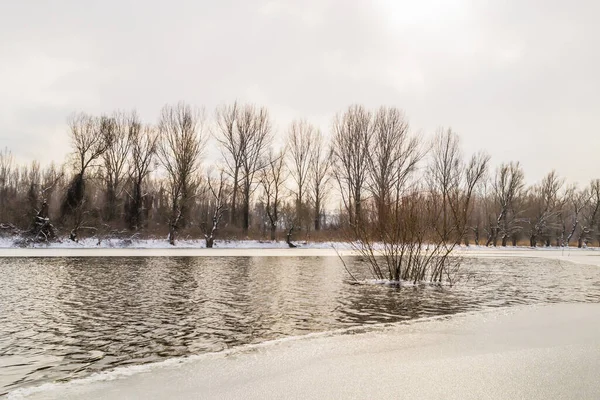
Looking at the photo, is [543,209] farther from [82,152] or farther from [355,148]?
[82,152]

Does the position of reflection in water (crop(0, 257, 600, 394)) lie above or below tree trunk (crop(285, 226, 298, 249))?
below

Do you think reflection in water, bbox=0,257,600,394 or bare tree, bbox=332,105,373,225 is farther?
bare tree, bbox=332,105,373,225

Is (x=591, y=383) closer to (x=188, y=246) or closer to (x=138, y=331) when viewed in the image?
(x=138, y=331)

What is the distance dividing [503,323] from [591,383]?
303 centimetres

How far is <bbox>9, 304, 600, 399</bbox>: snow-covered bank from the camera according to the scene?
354 cm

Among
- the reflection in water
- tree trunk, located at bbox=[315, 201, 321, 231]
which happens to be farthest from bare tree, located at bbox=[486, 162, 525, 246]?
the reflection in water

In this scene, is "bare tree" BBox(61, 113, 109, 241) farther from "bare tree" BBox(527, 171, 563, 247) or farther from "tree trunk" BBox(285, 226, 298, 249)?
"bare tree" BBox(527, 171, 563, 247)

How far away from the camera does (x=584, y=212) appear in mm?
67562

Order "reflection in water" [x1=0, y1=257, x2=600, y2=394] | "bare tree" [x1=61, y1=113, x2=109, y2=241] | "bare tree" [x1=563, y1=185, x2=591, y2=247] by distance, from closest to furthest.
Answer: "reflection in water" [x1=0, y1=257, x2=600, y2=394] → "bare tree" [x1=61, y1=113, x2=109, y2=241] → "bare tree" [x1=563, y1=185, x2=591, y2=247]

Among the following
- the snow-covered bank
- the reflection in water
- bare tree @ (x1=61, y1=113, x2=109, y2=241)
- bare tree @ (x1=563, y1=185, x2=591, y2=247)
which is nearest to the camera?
the snow-covered bank

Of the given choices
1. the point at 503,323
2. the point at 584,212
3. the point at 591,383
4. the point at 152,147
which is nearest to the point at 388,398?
the point at 591,383

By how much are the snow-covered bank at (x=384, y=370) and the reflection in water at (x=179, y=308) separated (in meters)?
0.72

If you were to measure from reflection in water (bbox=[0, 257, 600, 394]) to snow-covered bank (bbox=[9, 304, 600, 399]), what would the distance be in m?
0.72

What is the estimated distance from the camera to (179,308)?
8062 mm
